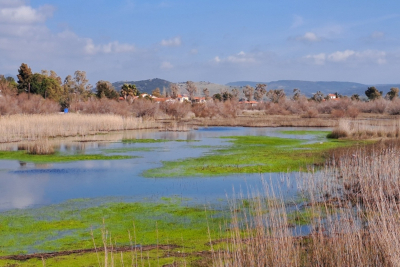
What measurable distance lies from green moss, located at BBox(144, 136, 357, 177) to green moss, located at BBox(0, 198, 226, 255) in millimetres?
4715

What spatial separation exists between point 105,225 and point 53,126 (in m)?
20.4

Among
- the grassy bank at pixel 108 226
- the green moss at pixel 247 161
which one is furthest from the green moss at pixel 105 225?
the green moss at pixel 247 161

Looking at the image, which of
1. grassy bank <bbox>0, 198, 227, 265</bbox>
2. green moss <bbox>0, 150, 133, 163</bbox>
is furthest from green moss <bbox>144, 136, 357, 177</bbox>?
grassy bank <bbox>0, 198, 227, 265</bbox>

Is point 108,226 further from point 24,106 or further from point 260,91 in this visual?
point 260,91

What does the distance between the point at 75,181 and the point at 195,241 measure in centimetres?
750

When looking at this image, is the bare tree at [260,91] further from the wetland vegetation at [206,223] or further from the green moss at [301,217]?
the green moss at [301,217]

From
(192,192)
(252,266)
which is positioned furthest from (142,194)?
(252,266)

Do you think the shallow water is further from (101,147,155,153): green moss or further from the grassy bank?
(101,147,155,153): green moss

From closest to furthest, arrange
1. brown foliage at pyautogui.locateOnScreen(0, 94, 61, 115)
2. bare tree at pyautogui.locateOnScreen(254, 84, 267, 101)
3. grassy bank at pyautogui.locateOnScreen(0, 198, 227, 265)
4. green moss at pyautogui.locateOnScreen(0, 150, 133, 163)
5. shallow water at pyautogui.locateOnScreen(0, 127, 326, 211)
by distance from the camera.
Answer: grassy bank at pyautogui.locateOnScreen(0, 198, 227, 265) → shallow water at pyautogui.locateOnScreen(0, 127, 326, 211) → green moss at pyautogui.locateOnScreen(0, 150, 133, 163) → brown foliage at pyautogui.locateOnScreen(0, 94, 61, 115) → bare tree at pyautogui.locateOnScreen(254, 84, 267, 101)

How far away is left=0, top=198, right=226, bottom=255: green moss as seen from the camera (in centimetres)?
837

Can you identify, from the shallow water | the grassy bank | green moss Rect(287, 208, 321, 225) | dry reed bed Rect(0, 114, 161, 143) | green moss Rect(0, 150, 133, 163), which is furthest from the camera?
dry reed bed Rect(0, 114, 161, 143)

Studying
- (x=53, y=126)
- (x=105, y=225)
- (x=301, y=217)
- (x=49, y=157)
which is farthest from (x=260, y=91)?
(x=105, y=225)

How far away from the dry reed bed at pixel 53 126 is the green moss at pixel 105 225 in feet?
52.3

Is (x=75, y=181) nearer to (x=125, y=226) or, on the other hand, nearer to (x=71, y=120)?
(x=125, y=226)
